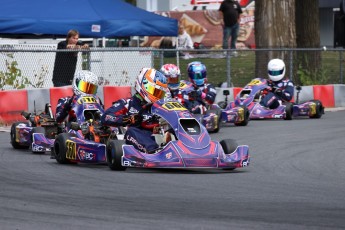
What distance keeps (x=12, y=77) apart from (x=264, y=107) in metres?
4.21

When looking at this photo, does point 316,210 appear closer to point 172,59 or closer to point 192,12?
point 172,59

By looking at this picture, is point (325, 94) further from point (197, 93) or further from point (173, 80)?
point (173, 80)

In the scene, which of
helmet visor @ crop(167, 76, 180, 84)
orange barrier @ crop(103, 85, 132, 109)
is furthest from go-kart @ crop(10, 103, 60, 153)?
orange barrier @ crop(103, 85, 132, 109)

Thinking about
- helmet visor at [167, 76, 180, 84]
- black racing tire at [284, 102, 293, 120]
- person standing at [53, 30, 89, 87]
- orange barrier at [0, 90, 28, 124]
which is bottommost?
black racing tire at [284, 102, 293, 120]

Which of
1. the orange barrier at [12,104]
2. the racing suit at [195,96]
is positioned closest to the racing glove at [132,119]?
Answer: the racing suit at [195,96]

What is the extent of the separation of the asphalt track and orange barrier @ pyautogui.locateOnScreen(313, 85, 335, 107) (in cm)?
832

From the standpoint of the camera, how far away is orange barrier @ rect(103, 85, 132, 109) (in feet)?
58.6

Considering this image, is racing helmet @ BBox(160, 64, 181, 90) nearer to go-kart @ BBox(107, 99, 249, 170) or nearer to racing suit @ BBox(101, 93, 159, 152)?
racing suit @ BBox(101, 93, 159, 152)

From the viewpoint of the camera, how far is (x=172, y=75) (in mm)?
15656

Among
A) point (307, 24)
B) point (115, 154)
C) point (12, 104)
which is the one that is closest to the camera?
point (115, 154)

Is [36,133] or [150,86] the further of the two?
[36,133]

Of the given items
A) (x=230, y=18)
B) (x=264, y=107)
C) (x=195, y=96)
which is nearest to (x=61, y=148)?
(x=195, y=96)

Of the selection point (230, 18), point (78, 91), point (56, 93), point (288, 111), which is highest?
point (230, 18)

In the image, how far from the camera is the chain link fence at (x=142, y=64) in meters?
17.5
